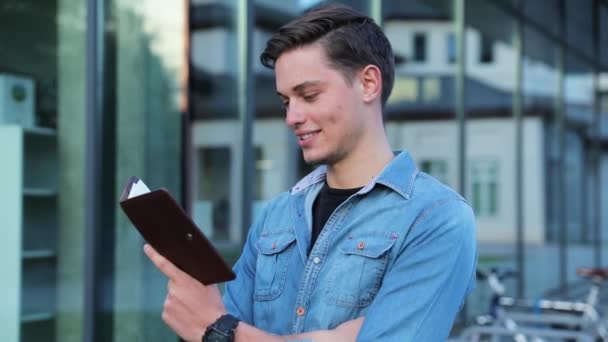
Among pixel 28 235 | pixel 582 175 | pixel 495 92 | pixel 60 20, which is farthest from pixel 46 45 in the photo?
pixel 582 175

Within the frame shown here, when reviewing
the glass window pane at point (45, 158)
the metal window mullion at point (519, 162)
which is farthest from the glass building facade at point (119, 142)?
the metal window mullion at point (519, 162)

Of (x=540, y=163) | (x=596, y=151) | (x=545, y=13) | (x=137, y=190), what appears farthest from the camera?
(x=596, y=151)

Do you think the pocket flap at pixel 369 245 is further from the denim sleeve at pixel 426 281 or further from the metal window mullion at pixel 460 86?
the metal window mullion at pixel 460 86

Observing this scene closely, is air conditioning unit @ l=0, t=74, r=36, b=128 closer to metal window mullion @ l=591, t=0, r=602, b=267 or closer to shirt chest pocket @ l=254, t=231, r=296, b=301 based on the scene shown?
shirt chest pocket @ l=254, t=231, r=296, b=301

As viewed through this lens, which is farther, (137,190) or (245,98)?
(245,98)

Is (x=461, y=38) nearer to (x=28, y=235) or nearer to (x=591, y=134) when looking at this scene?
(x=28, y=235)

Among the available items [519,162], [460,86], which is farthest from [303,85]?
[519,162]

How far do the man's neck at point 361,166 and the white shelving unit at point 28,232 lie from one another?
10.6ft

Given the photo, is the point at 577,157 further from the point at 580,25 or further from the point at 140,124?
the point at 140,124

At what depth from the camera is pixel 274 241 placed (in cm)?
158

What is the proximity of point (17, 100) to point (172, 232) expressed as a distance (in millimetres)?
3422

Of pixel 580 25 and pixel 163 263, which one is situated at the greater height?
pixel 580 25

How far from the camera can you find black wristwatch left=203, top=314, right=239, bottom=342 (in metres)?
1.34

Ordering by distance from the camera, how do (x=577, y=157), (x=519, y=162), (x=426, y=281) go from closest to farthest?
(x=426, y=281) → (x=519, y=162) → (x=577, y=157)
